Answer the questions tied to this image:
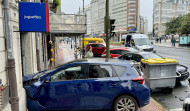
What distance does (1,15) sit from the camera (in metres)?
4.36

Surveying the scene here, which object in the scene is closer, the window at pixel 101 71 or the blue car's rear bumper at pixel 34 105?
the blue car's rear bumper at pixel 34 105

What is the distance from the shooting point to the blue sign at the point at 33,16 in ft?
18.5

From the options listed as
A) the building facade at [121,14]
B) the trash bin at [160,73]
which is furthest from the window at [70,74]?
the building facade at [121,14]

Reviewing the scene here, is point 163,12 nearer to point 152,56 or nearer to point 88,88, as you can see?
point 152,56

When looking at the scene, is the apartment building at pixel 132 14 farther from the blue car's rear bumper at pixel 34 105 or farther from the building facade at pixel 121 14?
the blue car's rear bumper at pixel 34 105

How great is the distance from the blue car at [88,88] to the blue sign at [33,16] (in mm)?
1853

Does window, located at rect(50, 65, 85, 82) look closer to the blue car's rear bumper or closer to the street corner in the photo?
the blue car's rear bumper

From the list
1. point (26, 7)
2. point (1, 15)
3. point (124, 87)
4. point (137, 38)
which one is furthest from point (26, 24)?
point (137, 38)

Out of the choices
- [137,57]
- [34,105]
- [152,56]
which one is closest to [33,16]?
[34,105]

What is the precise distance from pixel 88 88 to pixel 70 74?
629 millimetres

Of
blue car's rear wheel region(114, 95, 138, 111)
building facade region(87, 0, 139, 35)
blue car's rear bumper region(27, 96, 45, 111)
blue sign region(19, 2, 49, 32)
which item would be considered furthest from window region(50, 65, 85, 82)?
building facade region(87, 0, 139, 35)

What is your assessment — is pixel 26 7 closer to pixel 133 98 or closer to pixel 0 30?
pixel 0 30

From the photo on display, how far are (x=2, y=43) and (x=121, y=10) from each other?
147 meters

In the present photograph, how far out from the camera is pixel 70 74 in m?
4.73
